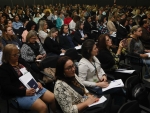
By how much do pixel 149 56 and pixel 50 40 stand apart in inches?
86.1

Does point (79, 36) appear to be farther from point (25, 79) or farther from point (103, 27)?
point (25, 79)

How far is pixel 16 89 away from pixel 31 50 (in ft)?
4.77

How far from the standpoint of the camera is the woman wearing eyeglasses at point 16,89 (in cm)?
241

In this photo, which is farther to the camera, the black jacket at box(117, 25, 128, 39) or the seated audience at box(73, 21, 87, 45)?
the black jacket at box(117, 25, 128, 39)

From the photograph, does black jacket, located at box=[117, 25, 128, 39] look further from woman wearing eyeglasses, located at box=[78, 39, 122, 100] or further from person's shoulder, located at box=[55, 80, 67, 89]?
person's shoulder, located at box=[55, 80, 67, 89]

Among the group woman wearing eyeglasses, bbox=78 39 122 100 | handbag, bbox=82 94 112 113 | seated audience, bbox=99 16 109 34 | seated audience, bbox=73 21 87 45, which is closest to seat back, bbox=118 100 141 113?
handbag, bbox=82 94 112 113

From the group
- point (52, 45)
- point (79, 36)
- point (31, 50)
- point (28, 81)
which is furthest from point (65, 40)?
point (28, 81)

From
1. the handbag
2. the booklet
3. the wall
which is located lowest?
the handbag

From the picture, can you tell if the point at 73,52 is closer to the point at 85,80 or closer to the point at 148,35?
the point at 85,80

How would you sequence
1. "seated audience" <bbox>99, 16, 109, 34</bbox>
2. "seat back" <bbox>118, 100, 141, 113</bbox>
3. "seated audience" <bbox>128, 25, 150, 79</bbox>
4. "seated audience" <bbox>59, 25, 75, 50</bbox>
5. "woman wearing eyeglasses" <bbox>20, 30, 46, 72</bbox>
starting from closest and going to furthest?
"seat back" <bbox>118, 100, 141, 113</bbox> → "woman wearing eyeglasses" <bbox>20, 30, 46, 72</bbox> → "seated audience" <bbox>128, 25, 150, 79</bbox> → "seated audience" <bbox>59, 25, 75, 50</bbox> → "seated audience" <bbox>99, 16, 109, 34</bbox>

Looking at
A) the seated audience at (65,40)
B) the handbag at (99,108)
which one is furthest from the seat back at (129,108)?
the seated audience at (65,40)

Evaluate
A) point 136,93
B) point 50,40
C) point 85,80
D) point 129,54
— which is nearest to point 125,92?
point 136,93

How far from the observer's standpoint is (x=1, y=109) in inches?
125

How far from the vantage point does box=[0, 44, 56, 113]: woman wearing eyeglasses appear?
2410 mm
